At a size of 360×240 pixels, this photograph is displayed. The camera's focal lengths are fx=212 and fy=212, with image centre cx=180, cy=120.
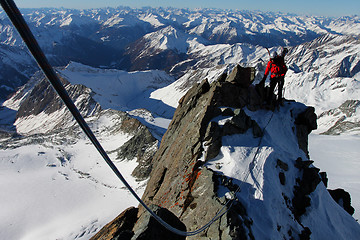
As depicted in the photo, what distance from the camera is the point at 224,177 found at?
1021cm

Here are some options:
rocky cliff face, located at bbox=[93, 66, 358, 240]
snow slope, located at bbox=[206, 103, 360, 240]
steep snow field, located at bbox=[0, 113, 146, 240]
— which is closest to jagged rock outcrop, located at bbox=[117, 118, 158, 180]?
steep snow field, located at bbox=[0, 113, 146, 240]

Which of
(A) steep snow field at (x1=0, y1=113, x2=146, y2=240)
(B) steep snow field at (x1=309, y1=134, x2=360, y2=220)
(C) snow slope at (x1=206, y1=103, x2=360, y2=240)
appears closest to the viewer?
(C) snow slope at (x1=206, y1=103, x2=360, y2=240)

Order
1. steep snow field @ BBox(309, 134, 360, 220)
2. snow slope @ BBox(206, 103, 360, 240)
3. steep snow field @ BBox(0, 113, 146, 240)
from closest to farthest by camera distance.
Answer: snow slope @ BBox(206, 103, 360, 240) < steep snow field @ BBox(309, 134, 360, 220) < steep snow field @ BBox(0, 113, 146, 240)

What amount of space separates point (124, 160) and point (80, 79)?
512ft

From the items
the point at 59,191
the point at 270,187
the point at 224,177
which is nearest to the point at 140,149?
the point at 59,191

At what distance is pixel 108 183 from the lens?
40.7 meters

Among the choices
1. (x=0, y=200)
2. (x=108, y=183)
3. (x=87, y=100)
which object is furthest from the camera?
(x=87, y=100)

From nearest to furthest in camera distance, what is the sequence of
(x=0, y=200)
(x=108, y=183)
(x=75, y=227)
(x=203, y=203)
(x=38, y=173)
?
(x=203, y=203) → (x=75, y=227) → (x=0, y=200) → (x=108, y=183) → (x=38, y=173)

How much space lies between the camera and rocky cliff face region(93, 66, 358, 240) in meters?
8.29

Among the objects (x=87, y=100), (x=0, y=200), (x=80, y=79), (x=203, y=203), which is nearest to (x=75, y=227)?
(x=0, y=200)

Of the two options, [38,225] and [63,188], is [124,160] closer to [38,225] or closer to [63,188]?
[63,188]

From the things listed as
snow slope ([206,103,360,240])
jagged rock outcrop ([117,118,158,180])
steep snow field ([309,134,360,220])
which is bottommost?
steep snow field ([309,134,360,220])

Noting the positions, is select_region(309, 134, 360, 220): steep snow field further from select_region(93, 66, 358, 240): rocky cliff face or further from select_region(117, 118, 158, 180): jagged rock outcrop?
select_region(117, 118, 158, 180): jagged rock outcrop

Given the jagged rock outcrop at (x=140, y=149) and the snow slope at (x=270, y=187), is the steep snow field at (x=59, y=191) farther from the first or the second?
the snow slope at (x=270, y=187)
